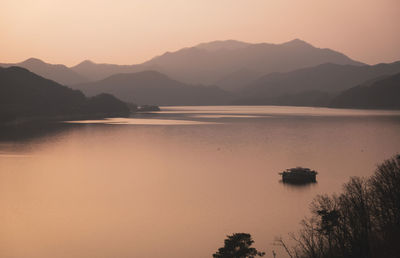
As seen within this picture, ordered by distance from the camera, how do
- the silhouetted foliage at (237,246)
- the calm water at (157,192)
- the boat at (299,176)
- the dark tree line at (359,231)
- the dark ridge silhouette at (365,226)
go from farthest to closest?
1. the boat at (299,176)
2. the calm water at (157,192)
3. the dark ridge silhouette at (365,226)
4. the dark tree line at (359,231)
5. the silhouetted foliage at (237,246)

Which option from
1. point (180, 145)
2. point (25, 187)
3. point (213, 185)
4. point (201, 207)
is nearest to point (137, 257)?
point (201, 207)

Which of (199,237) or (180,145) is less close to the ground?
(180,145)

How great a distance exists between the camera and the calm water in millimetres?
43875

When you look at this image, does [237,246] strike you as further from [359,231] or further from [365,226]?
[359,231]

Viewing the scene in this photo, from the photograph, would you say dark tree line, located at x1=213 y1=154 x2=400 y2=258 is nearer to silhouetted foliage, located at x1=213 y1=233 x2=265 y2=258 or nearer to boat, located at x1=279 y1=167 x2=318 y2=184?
silhouetted foliage, located at x1=213 y1=233 x2=265 y2=258

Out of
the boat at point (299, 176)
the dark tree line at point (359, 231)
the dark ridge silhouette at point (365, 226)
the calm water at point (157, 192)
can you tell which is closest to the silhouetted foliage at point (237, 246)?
the dark tree line at point (359, 231)

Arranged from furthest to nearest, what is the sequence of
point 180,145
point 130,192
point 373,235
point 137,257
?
point 180,145 < point 130,192 < point 137,257 < point 373,235

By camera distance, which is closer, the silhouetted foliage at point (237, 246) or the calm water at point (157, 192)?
the silhouetted foliage at point (237, 246)

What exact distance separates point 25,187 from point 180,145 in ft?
206

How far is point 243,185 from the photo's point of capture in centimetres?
7081

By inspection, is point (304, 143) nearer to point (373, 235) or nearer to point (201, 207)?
point (201, 207)

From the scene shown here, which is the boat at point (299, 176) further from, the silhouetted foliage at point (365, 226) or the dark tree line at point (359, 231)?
the silhouetted foliage at point (365, 226)

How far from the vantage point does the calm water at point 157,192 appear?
43.9 m

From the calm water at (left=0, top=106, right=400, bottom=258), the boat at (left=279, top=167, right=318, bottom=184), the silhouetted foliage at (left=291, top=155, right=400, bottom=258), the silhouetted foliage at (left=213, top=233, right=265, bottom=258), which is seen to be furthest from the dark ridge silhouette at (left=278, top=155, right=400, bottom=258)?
the boat at (left=279, top=167, right=318, bottom=184)
